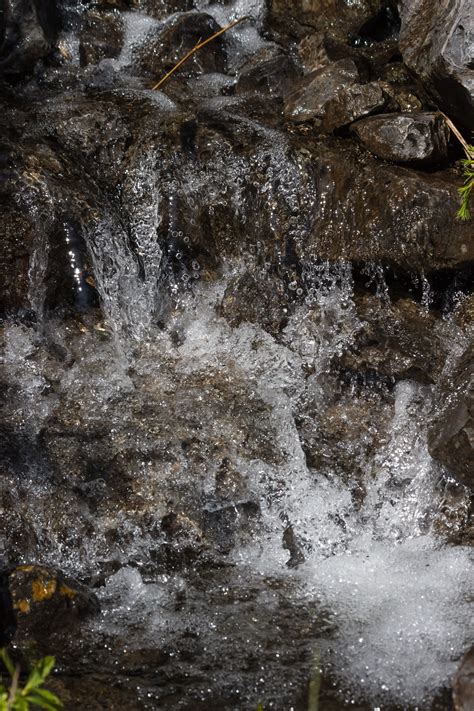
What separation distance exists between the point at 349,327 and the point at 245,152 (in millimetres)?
1288

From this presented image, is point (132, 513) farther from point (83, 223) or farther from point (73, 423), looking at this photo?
point (83, 223)

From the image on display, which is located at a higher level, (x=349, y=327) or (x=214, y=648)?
(x=349, y=327)

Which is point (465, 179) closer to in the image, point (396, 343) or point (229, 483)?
point (396, 343)

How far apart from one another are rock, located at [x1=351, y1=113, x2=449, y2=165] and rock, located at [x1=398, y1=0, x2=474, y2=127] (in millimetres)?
169

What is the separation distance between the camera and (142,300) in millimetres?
5184

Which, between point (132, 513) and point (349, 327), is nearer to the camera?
point (132, 513)

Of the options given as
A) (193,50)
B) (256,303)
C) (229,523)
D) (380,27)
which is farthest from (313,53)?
(229,523)

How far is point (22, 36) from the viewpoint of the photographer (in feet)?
20.1

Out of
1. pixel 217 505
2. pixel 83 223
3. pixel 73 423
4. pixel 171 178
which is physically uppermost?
pixel 171 178

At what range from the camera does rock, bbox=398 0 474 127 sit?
4.96m

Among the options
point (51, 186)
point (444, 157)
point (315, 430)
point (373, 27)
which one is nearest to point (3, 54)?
point (51, 186)

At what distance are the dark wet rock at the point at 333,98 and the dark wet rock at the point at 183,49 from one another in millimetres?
1019

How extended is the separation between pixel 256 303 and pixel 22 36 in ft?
9.18

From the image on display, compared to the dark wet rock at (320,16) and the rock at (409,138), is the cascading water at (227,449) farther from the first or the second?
the dark wet rock at (320,16)
